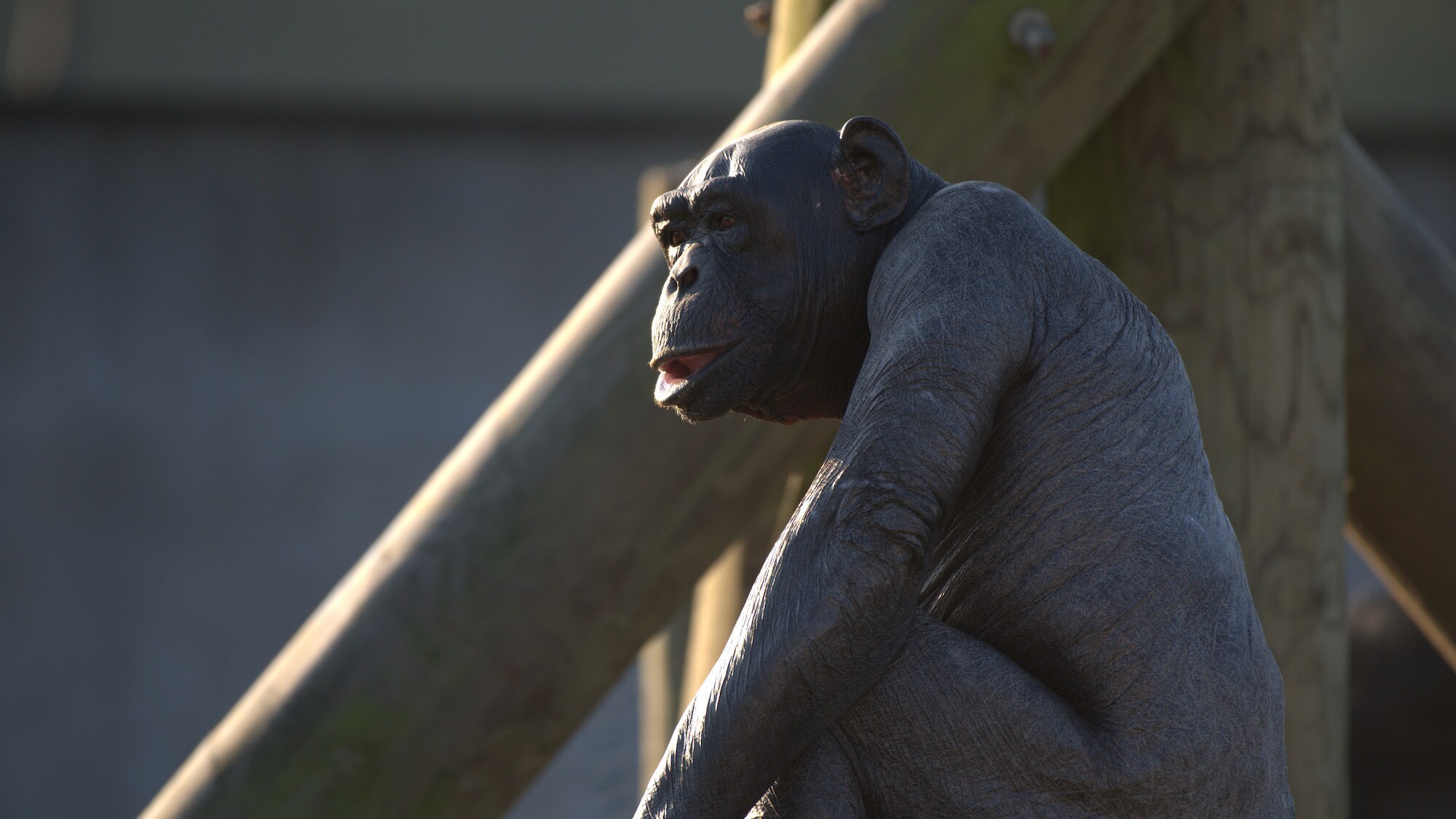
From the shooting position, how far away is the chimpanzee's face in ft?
4.59

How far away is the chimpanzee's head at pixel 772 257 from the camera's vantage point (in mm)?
1399

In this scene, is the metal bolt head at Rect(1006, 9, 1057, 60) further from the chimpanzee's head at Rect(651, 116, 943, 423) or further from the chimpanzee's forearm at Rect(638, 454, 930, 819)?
the chimpanzee's forearm at Rect(638, 454, 930, 819)

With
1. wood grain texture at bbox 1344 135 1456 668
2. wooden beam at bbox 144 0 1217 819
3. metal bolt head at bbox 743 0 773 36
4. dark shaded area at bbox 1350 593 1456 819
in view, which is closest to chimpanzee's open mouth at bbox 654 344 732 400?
wooden beam at bbox 144 0 1217 819

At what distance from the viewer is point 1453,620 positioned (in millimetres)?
2863

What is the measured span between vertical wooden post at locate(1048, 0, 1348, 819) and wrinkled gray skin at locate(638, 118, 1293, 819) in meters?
0.97

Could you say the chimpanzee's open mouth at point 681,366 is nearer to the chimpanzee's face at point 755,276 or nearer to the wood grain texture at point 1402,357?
the chimpanzee's face at point 755,276

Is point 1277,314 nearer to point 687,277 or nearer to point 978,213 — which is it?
point 978,213

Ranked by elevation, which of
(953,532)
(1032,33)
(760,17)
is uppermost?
(760,17)

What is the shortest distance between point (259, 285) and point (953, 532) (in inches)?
267

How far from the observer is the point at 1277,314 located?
7.63 ft

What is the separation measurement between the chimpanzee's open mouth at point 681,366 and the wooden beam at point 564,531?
73 centimetres

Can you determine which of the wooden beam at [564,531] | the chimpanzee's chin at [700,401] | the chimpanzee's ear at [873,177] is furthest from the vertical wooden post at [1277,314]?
the chimpanzee's chin at [700,401]

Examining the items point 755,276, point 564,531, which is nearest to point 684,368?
point 755,276

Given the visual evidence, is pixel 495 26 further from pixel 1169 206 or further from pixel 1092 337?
pixel 1092 337
